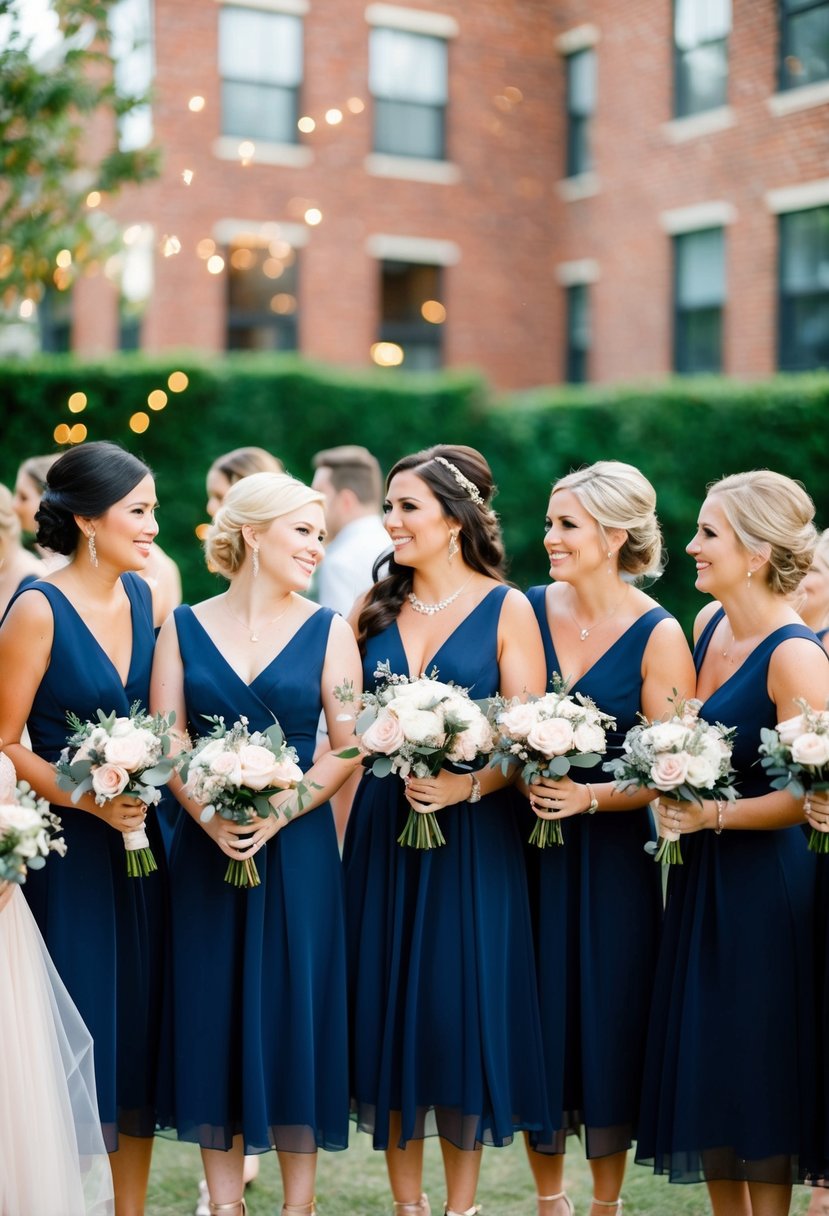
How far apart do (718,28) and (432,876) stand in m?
11.9

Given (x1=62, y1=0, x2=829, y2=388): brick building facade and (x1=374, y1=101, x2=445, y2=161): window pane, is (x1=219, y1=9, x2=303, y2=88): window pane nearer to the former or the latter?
(x1=62, y1=0, x2=829, y2=388): brick building facade

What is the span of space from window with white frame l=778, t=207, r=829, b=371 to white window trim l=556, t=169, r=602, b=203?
3.35 meters

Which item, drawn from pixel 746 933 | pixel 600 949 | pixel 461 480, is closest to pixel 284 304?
pixel 461 480

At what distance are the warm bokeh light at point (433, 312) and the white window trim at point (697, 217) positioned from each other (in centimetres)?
325

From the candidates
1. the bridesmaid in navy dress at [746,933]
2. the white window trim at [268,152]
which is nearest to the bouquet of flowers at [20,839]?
the bridesmaid in navy dress at [746,933]

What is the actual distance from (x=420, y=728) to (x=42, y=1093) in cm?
151

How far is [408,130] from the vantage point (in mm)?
17000

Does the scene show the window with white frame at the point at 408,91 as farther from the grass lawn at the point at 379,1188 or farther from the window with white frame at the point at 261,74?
the grass lawn at the point at 379,1188

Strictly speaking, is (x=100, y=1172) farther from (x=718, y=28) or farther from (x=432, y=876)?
(x=718, y=28)

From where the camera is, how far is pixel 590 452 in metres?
14.7

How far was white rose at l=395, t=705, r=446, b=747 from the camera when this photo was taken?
3.98m

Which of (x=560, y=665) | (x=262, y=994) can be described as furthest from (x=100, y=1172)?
(x=560, y=665)

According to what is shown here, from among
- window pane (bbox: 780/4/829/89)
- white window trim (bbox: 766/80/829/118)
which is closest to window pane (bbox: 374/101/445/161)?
white window trim (bbox: 766/80/829/118)

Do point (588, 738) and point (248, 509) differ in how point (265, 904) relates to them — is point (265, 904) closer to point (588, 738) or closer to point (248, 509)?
point (588, 738)
